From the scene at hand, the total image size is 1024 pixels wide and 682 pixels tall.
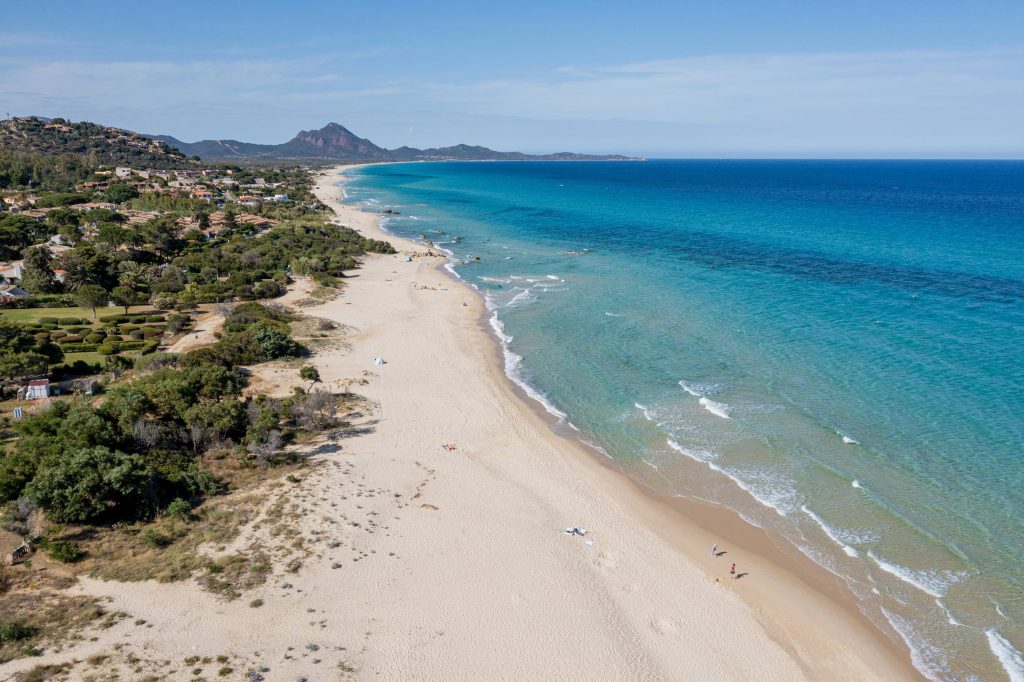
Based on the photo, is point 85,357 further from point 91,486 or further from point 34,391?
point 91,486

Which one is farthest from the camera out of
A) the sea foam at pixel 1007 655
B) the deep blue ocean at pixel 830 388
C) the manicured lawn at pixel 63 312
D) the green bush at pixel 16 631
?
the manicured lawn at pixel 63 312

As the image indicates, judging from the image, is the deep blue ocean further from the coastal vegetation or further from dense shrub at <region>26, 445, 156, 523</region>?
dense shrub at <region>26, 445, 156, 523</region>

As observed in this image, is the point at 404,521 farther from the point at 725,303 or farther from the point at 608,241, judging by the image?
the point at 608,241

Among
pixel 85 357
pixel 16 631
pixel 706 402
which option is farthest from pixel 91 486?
pixel 706 402

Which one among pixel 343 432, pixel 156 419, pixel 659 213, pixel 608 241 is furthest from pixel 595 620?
pixel 659 213

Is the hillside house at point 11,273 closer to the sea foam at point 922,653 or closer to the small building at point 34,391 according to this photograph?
the small building at point 34,391

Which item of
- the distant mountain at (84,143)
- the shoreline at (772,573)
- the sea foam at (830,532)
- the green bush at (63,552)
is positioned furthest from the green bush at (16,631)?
the distant mountain at (84,143)

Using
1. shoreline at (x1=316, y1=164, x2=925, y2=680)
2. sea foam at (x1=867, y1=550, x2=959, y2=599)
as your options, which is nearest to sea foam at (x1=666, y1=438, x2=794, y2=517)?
shoreline at (x1=316, y1=164, x2=925, y2=680)
